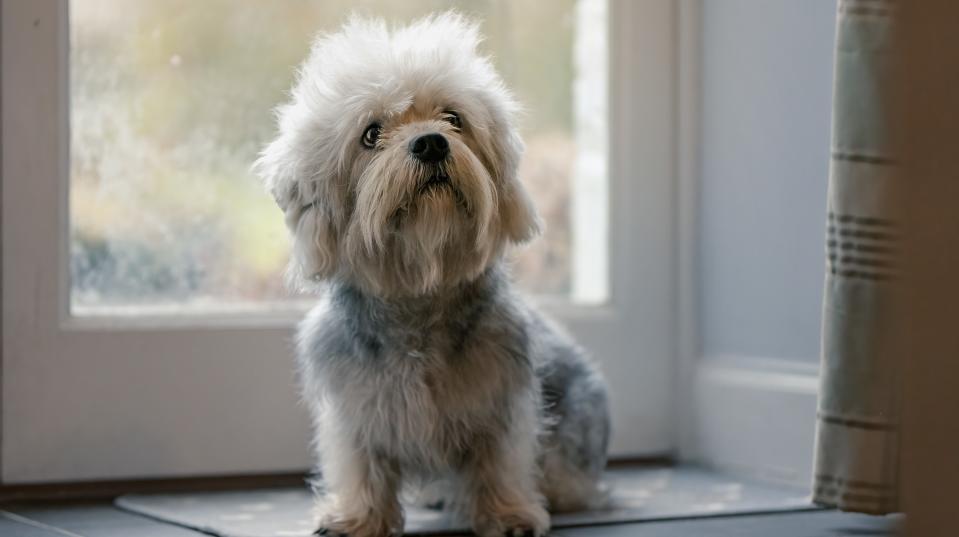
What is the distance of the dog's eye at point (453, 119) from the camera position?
1.82 metres

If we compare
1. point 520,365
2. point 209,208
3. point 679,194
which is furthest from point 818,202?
point 209,208

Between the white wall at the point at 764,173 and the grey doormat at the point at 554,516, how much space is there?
290mm

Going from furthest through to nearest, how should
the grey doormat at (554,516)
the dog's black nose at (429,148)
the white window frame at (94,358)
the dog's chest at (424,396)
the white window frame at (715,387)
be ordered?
the white window frame at (715,387)
the white window frame at (94,358)
the grey doormat at (554,516)
the dog's chest at (424,396)
the dog's black nose at (429,148)

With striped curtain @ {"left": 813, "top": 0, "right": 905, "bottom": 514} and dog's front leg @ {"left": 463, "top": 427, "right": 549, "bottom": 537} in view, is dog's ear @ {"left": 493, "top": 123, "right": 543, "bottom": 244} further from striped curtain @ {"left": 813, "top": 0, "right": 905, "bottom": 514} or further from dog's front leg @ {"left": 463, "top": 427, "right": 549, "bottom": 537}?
striped curtain @ {"left": 813, "top": 0, "right": 905, "bottom": 514}

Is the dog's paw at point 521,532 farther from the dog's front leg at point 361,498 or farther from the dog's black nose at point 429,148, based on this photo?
the dog's black nose at point 429,148

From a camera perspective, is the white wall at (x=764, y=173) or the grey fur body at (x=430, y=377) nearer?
the grey fur body at (x=430, y=377)

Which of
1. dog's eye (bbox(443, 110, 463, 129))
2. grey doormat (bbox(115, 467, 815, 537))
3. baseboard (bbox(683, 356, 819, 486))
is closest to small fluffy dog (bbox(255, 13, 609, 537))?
dog's eye (bbox(443, 110, 463, 129))

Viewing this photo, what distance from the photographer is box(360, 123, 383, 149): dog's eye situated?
179 centimetres

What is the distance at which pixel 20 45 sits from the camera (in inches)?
87.6

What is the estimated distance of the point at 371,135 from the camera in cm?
179

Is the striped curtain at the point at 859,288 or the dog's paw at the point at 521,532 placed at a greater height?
the striped curtain at the point at 859,288

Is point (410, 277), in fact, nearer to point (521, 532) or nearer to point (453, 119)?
point (453, 119)

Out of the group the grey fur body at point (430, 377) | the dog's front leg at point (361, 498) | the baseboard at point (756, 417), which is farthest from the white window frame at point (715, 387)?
the dog's front leg at point (361, 498)

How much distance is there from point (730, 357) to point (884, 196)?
89 centimetres
